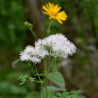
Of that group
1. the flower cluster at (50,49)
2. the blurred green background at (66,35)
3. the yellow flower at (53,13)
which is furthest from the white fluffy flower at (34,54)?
the blurred green background at (66,35)

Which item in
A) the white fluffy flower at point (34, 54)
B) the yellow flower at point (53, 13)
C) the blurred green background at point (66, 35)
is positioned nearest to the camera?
the white fluffy flower at point (34, 54)

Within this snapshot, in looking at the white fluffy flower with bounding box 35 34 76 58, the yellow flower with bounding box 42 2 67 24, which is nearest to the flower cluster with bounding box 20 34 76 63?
the white fluffy flower with bounding box 35 34 76 58

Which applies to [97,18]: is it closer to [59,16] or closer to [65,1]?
[65,1]

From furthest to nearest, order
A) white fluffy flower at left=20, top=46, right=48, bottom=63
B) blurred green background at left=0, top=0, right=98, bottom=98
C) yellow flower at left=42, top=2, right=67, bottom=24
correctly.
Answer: blurred green background at left=0, top=0, right=98, bottom=98 < yellow flower at left=42, top=2, right=67, bottom=24 < white fluffy flower at left=20, top=46, right=48, bottom=63

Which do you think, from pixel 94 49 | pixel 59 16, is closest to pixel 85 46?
pixel 94 49

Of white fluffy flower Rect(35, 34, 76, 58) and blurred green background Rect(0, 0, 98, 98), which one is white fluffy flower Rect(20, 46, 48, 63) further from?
blurred green background Rect(0, 0, 98, 98)

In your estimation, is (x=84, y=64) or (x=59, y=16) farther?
(x=84, y=64)

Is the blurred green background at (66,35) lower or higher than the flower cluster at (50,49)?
higher

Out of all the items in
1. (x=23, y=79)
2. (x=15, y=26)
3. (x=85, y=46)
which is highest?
(x=15, y=26)

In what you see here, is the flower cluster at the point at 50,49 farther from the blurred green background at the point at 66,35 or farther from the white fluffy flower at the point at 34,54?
the blurred green background at the point at 66,35
